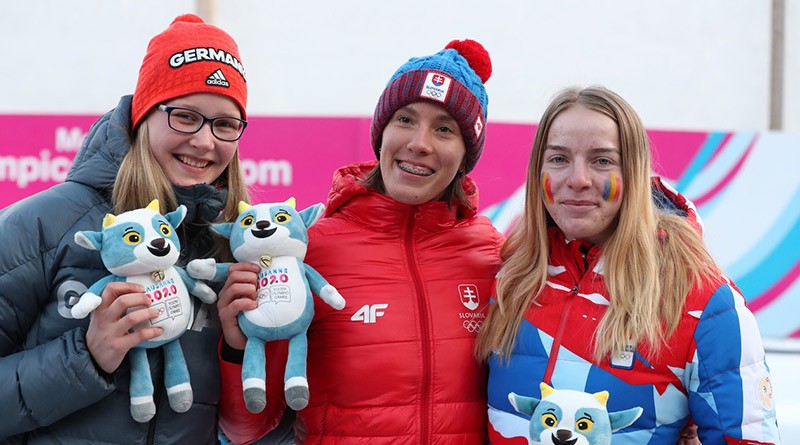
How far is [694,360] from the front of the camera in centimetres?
182

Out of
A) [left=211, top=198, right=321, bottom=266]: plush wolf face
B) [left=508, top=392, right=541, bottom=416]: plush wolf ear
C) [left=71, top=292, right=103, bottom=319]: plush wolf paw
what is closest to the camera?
[left=71, top=292, right=103, bottom=319]: plush wolf paw

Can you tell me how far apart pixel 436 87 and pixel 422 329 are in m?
0.66

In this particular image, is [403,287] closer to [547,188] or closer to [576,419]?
[547,188]

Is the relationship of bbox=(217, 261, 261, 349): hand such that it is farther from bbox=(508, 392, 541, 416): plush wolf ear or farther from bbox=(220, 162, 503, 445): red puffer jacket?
bbox=(508, 392, 541, 416): plush wolf ear

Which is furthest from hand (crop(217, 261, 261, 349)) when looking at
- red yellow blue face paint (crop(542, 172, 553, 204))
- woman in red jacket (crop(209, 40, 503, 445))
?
red yellow blue face paint (crop(542, 172, 553, 204))

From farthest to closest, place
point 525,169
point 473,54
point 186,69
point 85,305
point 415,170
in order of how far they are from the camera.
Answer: point 525,169, point 473,54, point 415,170, point 186,69, point 85,305

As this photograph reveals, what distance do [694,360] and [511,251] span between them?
618 mm

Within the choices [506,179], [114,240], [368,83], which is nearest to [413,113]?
[114,240]

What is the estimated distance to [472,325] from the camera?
215 cm

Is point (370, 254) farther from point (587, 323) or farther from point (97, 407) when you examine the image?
point (97, 407)

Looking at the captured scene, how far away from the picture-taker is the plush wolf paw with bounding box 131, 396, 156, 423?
1832 mm

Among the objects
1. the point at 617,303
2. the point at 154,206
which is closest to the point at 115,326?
the point at 154,206

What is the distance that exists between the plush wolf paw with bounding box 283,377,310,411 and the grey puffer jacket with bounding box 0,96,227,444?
213 mm

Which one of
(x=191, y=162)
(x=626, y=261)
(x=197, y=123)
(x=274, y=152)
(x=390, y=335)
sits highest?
(x=197, y=123)
